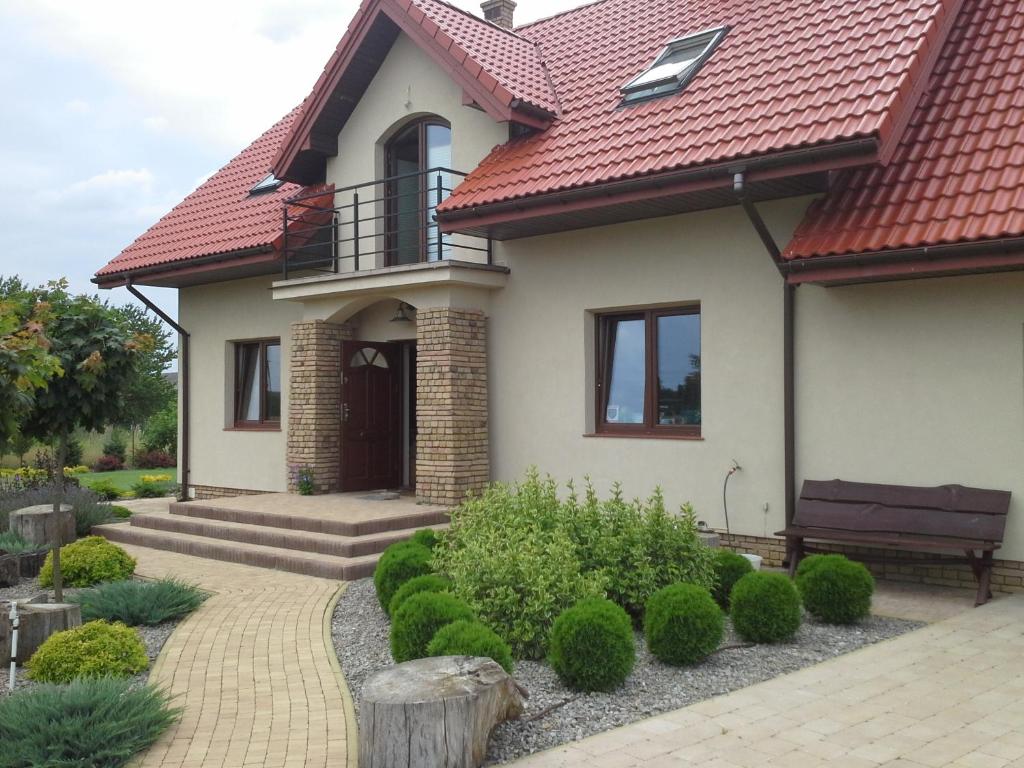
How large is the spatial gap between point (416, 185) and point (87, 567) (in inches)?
273

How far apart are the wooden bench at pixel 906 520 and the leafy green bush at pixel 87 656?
558 cm

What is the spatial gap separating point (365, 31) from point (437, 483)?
6.31 metres

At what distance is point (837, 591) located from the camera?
7207 millimetres

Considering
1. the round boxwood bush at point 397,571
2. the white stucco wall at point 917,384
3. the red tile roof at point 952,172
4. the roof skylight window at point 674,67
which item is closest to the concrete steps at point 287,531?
the round boxwood bush at point 397,571

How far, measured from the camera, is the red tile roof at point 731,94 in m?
9.00

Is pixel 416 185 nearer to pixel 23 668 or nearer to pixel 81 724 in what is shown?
pixel 23 668

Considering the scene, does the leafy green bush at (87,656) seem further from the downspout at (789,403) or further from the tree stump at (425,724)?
the downspout at (789,403)

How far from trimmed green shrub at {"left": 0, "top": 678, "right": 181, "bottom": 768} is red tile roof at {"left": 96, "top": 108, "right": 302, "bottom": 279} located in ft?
30.1

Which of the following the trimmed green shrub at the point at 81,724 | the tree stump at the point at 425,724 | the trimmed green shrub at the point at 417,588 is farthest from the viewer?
the trimmed green shrub at the point at 417,588

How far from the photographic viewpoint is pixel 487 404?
40.6 feet

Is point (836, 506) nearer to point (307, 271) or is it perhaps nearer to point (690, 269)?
point (690, 269)

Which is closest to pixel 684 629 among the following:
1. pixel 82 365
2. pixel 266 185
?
pixel 82 365

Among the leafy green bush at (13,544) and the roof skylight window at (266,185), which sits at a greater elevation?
the roof skylight window at (266,185)

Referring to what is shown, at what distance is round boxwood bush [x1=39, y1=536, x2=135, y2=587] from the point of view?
359 inches
